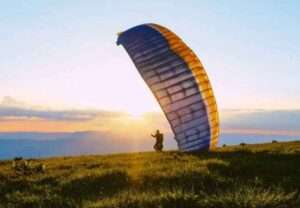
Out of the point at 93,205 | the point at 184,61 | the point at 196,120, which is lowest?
the point at 93,205

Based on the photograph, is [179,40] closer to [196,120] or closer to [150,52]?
[150,52]

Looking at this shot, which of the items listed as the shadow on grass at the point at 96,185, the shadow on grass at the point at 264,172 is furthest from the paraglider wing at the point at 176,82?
the shadow on grass at the point at 96,185

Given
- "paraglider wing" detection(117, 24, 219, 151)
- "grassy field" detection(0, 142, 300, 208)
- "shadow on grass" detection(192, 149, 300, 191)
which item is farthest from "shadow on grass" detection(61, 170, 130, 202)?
"paraglider wing" detection(117, 24, 219, 151)

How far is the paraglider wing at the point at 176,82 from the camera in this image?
29406mm

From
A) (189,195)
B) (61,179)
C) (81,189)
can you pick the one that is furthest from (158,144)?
(189,195)

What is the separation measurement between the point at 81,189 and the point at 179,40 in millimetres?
15325

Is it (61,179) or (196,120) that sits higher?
(196,120)

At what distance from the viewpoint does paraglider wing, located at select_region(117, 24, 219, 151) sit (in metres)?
29.4

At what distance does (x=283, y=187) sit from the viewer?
1691 cm

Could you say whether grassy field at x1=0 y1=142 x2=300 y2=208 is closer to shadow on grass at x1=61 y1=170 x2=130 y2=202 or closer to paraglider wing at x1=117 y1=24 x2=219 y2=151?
shadow on grass at x1=61 y1=170 x2=130 y2=202

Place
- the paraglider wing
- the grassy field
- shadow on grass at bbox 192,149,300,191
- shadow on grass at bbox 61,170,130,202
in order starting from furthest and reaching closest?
the paraglider wing, shadow on grass at bbox 192,149,300,191, shadow on grass at bbox 61,170,130,202, the grassy field

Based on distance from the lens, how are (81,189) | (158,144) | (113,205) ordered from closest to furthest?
(113,205) < (81,189) < (158,144)

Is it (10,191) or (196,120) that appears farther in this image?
(196,120)

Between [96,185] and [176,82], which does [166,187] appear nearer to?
[96,185]
